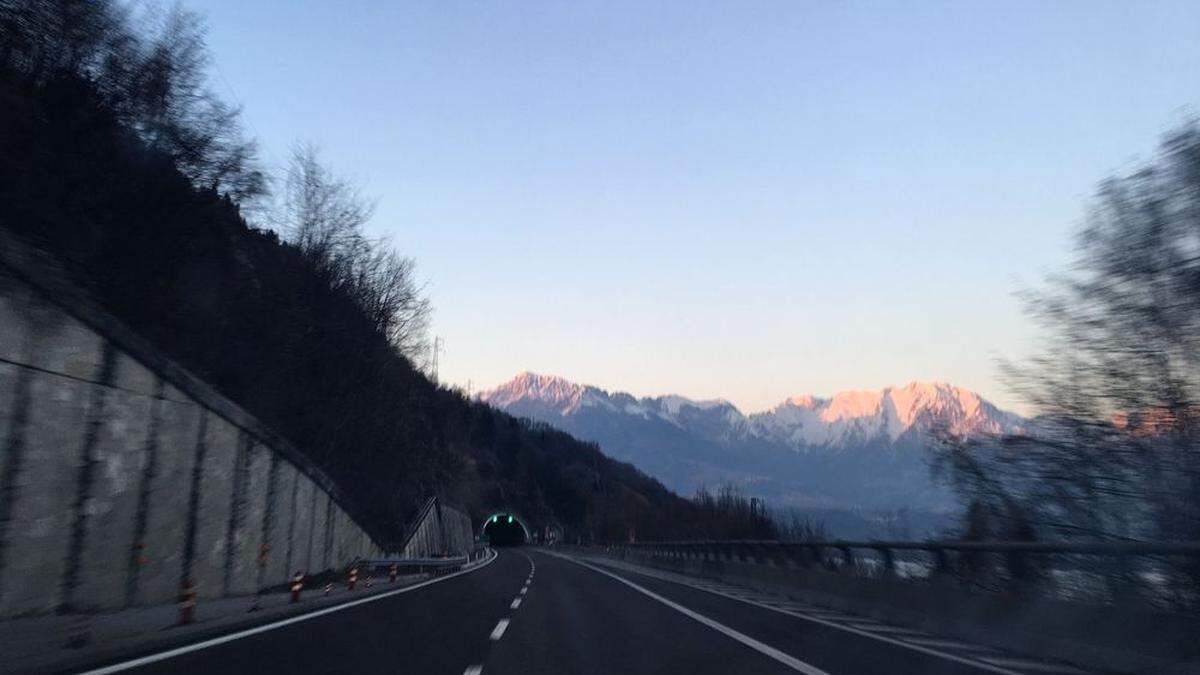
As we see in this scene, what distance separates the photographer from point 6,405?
1307cm

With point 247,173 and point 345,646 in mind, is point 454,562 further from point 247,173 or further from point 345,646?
point 345,646

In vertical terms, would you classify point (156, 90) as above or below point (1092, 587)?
above

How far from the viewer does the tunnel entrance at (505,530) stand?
170m

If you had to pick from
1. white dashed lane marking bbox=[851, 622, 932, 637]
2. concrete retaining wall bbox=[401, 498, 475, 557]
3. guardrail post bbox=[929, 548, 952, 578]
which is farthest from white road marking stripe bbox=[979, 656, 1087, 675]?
concrete retaining wall bbox=[401, 498, 475, 557]

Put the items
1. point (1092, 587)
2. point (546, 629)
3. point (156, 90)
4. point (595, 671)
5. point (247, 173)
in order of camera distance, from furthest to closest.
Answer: point (247, 173) < point (156, 90) < point (546, 629) < point (1092, 587) < point (595, 671)

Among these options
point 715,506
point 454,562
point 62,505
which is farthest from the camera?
point 715,506

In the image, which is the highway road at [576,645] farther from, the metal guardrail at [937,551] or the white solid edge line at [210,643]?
the metal guardrail at [937,551]

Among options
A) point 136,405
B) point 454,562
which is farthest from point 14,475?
point 454,562

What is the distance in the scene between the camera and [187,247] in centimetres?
2914

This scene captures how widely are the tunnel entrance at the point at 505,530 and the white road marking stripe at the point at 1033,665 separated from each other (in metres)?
156

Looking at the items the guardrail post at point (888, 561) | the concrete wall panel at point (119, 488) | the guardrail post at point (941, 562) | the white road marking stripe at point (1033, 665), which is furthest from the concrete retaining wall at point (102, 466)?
the guardrail post at point (888, 561)

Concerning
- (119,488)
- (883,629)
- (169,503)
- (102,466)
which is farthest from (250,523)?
(883,629)

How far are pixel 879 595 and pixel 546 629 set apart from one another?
23.9ft

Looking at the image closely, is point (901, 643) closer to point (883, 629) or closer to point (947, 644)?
point (947, 644)
